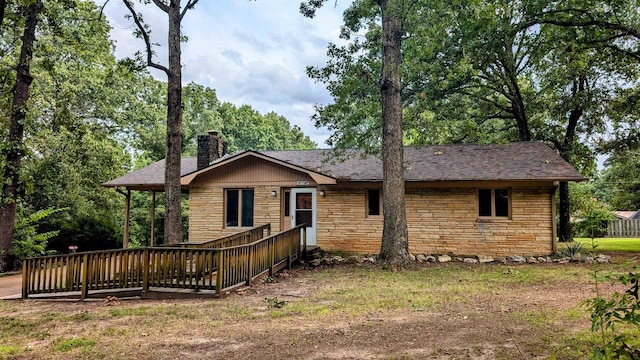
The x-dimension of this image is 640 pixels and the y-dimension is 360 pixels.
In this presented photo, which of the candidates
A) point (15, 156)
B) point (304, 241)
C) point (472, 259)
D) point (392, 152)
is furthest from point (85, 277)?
point (472, 259)

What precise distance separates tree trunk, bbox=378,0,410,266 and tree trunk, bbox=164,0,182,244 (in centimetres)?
533

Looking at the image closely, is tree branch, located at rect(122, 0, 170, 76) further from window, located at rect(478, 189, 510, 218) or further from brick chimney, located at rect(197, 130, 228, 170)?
window, located at rect(478, 189, 510, 218)

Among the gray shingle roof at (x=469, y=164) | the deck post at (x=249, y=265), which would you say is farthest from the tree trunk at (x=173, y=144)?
the gray shingle roof at (x=469, y=164)

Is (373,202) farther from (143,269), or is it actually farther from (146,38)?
(146,38)

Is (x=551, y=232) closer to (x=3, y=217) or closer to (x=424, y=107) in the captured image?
(x=424, y=107)

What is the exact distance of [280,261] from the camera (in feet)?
32.9

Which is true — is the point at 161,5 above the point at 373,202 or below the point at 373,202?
above

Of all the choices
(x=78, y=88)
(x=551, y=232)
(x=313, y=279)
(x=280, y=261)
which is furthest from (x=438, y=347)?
(x=78, y=88)

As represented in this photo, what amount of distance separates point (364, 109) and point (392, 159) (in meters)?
2.16

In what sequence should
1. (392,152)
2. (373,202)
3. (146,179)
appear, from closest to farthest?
Result: (392,152) < (373,202) < (146,179)

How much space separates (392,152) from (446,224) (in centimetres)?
347

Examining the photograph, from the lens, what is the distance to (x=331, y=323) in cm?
516

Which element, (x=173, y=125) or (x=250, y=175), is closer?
(x=173, y=125)

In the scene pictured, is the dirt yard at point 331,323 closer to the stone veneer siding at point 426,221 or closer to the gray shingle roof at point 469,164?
the stone veneer siding at point 426,221
